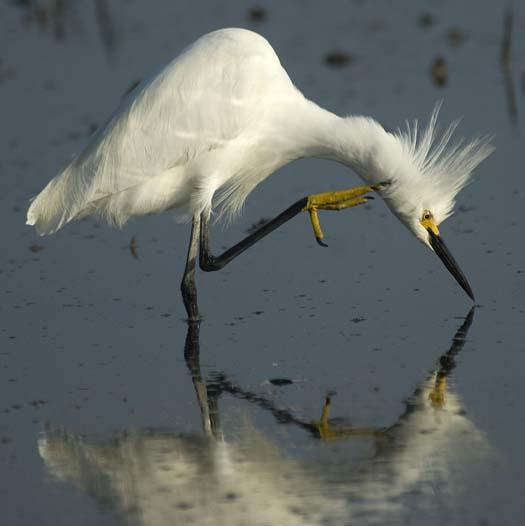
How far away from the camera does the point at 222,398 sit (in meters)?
5.96

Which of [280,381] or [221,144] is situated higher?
[221,144]

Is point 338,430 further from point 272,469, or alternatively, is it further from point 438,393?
point 438,393

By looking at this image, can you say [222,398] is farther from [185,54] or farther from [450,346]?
[185,54]

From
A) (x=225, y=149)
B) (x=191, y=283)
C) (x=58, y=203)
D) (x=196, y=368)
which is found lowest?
(x=196, y=368)

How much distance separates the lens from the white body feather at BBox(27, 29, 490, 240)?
705 cm

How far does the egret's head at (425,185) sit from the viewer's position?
6984 mm

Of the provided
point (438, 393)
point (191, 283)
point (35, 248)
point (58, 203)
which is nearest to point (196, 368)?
point (191, 283)

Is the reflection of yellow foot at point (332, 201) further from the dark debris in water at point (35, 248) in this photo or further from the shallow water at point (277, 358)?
the dark debris in water at point (35, 248)

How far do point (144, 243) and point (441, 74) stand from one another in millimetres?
4228

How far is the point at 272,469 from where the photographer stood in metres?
5.14

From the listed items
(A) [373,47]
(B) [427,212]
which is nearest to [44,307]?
(B) [427,212]

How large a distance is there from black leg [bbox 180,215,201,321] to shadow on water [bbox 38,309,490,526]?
1.28 metres

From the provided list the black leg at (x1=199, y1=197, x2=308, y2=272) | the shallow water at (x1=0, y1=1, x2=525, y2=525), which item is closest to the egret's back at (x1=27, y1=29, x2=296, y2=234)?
the black leg at (x1=199, y1=197, x2=308, y2=272)

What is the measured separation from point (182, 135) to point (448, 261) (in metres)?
1.66
